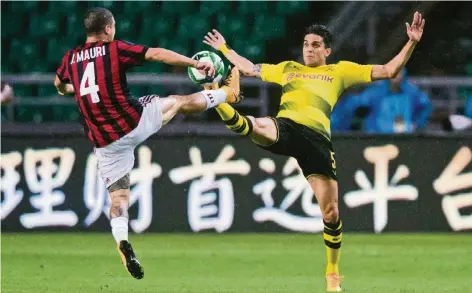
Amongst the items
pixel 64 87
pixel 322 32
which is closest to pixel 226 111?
pixel 322 32

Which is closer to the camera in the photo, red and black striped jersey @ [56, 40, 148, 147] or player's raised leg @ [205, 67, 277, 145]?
red and black striped jersey @ [56, 40, 148, 147]

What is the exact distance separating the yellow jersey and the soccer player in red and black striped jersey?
34.8 inches

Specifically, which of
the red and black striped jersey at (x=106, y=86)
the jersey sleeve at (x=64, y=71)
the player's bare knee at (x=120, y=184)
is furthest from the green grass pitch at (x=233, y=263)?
the jersey sleeve at (x=64, y=71)

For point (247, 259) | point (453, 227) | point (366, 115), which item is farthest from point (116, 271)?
point (366, 115)

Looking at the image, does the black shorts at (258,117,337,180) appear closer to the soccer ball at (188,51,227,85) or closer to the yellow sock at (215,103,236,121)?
the yellow sock at (215,103,236,121)

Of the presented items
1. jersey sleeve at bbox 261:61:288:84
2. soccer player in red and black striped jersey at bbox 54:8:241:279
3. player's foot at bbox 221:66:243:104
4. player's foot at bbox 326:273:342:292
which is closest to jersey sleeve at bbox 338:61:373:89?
jersey sleeve at bbox 261:61:288:84

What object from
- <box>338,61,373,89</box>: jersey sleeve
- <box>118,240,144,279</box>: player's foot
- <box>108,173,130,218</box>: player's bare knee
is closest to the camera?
<box>118,240,144,279</box>: player's foot

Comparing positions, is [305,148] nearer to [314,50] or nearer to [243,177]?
[314,50]

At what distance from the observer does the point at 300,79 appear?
923cm

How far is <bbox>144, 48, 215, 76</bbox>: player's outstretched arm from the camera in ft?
26.3

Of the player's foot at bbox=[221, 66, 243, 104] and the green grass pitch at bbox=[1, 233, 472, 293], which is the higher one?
the player's foot at bbox=[221, 66, 243, 104]

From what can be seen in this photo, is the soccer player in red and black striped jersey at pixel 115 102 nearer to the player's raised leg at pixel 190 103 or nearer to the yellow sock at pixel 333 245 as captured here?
the player's raised leg at pixel 190 103

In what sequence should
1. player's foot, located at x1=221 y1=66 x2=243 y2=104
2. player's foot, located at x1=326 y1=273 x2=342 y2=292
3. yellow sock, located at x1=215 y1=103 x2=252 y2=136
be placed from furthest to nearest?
player's foot, located at x1=221 y1=66 x2=243 y2=104 < player's foot, located at x1=326 y1=273 x2=342 y2=292 < yellow sock, located at x1=215 y1=103 x2=252 y2=136

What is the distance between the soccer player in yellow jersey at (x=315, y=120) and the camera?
348 inches
